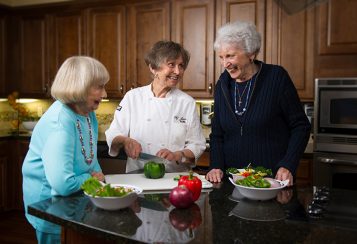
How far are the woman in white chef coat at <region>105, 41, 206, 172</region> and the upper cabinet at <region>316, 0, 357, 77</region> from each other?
1606 millimetres

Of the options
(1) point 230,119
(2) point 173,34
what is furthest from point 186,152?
(2) point 173,34

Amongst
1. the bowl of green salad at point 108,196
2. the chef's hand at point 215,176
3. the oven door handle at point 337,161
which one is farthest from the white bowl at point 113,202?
the oven door handle at point 337,161

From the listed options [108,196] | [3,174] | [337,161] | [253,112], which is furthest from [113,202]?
[3,174]

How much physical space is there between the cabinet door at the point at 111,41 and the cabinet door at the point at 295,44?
1490 mm

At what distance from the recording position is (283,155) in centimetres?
195

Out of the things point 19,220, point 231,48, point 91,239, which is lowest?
point 19,220

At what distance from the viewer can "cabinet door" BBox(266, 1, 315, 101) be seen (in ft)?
11.1

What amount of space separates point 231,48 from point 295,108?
0.42 metres

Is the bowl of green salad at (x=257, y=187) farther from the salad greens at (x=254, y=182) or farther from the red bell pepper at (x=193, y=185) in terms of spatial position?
the red bell pepper at (x=193, y=185)

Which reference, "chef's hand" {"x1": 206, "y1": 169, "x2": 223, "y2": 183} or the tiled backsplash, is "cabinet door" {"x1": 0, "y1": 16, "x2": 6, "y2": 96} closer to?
the tiled backsplash

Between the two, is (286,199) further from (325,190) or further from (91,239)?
(91,239)

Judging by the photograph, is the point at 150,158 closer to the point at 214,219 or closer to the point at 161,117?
the point at 161,117

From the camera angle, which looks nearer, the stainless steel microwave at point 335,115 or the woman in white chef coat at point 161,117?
the woman in white chef coat at point 161,117

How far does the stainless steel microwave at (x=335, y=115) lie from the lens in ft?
9.97
